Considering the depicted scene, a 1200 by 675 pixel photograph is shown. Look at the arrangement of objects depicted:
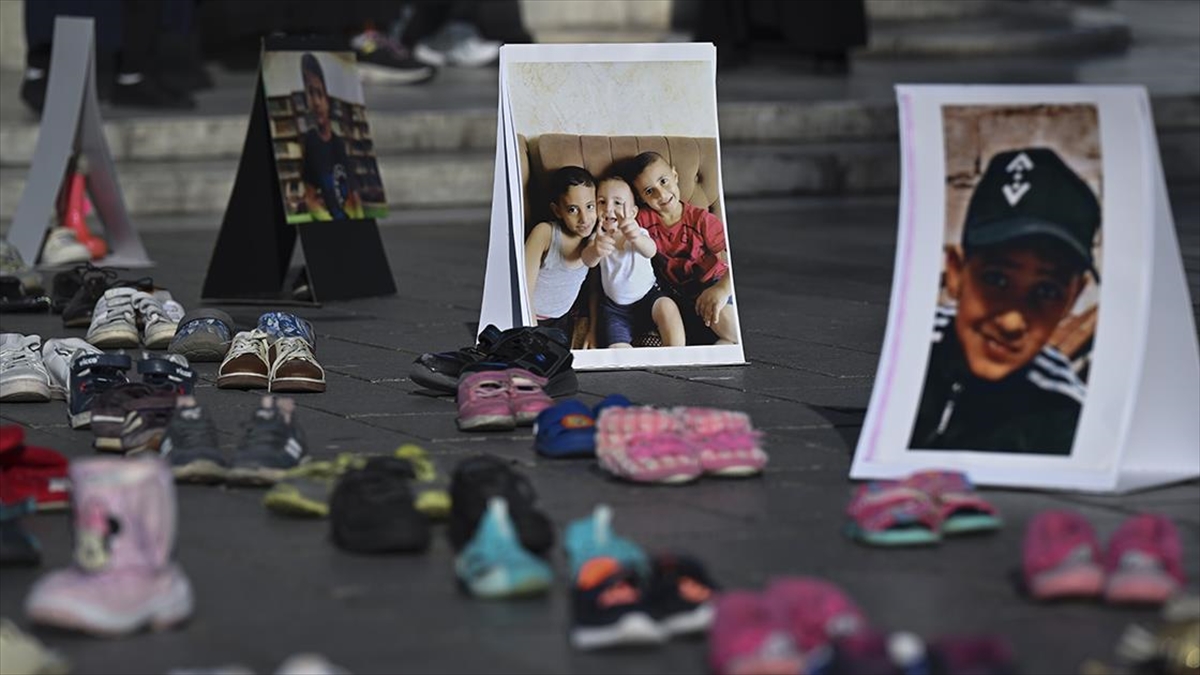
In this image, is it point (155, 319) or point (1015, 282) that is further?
point (155, 319)

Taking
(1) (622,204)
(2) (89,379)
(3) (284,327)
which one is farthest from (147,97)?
(2) (89,379)

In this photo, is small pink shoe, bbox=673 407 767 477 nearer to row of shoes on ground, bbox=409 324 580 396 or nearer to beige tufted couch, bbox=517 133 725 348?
row of shoes on ground, bbox=409 324 580 396

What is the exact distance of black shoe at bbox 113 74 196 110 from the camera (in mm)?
12625

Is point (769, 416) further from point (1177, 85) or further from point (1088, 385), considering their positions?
point (1177, 85)

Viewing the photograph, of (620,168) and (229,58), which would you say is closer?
(620,168)

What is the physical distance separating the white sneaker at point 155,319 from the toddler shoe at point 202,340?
5.9 inches

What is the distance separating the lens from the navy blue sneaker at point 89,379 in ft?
19.0

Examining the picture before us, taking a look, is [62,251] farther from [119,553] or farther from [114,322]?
[119,553]

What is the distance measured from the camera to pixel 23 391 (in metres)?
6.17

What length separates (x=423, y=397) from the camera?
632 cm

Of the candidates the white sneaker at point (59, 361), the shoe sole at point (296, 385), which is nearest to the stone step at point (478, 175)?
the white sneaker at point (59, 361)

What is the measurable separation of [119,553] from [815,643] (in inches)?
51.5

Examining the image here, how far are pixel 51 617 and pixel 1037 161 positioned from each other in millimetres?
2479

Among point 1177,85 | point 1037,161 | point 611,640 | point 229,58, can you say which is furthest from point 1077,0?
point 611,640
